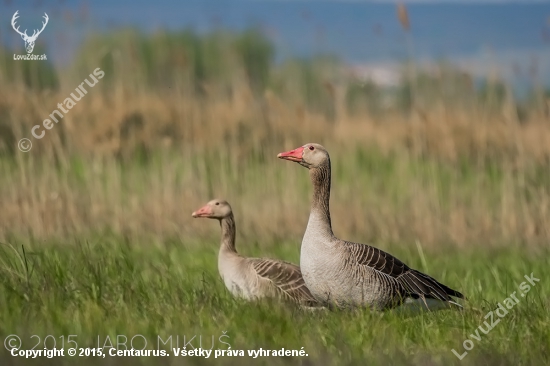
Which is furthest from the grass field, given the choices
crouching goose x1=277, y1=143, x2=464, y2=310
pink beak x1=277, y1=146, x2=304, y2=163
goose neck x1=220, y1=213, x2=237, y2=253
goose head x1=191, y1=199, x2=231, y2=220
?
pink beak x1=277, y1=146, x2=304, y2=163

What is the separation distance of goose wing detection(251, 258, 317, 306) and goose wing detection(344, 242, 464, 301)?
2.36 ft

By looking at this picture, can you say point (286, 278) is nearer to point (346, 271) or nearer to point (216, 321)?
point (346, 271)

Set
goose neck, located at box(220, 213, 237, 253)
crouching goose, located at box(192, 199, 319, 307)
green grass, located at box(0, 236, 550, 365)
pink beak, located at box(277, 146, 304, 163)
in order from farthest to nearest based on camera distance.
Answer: goose neck, located at box(220, 213, 237, 253) < crouching goose, located at box(192, 199, 319, 307) < pink beak, located at box(277, 146, 304, 163) < green grass, located at box(0, 236, 550, 365)

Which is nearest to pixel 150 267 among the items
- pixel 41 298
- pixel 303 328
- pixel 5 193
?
pixel 41 298

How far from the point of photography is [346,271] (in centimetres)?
634

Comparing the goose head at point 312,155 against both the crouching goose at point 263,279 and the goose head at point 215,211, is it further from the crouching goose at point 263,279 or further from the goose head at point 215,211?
the goose head at point 215,211

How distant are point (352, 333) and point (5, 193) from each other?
257 inches

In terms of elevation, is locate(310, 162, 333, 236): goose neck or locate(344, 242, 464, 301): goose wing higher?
locate(310, 162, 333, 236): goose neck

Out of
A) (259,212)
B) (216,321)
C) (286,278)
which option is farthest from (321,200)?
(259,212)

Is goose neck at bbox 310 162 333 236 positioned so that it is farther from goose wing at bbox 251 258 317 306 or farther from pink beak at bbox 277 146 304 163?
goose wing at bbox 251 258 317 306

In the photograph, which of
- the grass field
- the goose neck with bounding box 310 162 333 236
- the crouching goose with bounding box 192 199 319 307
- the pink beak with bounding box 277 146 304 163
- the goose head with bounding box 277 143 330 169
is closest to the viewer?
the grass field

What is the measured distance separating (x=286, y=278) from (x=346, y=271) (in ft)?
3.33

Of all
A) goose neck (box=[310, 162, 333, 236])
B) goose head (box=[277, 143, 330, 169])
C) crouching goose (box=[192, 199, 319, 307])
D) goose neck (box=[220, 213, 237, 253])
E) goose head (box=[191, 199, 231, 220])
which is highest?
goose head (box=[277, 143, 330, 169])

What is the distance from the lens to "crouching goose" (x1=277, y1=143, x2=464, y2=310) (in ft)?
20.7
